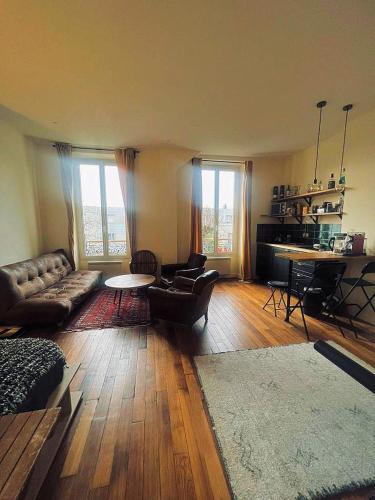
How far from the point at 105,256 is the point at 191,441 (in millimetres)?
4034

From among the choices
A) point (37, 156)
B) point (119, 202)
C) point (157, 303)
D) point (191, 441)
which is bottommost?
point (191, 441)

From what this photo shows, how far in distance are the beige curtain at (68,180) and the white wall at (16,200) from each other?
52cm

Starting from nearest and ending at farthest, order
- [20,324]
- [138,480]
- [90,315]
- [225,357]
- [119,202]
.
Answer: [138,480] → [225,357] → [20,324] → [90,315] → [119,202]

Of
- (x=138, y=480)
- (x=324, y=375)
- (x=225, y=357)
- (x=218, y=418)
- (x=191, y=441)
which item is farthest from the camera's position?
(x=225, y=357)

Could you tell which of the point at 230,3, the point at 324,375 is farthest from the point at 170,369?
the point at 230,3

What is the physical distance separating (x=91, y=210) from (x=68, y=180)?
72 cm

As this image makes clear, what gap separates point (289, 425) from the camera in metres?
1.45

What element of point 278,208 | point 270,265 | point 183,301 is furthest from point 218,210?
point 183,301

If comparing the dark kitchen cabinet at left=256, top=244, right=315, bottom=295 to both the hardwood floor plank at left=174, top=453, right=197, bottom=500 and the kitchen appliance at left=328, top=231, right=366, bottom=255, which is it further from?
the hardwood floor plank at left=174, top=453, right=197, bottom=500

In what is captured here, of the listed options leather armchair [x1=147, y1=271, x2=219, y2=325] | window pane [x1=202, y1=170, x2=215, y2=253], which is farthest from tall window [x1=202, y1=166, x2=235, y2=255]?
leather armchair [x1=147, y1=271, x2=219, y2=325]

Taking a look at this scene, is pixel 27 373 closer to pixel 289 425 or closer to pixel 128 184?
pixel 289 425

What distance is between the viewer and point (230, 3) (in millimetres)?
1469

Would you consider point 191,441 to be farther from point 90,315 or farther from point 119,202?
point 119,202

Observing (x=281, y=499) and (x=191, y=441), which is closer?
(x=281, y=499)
